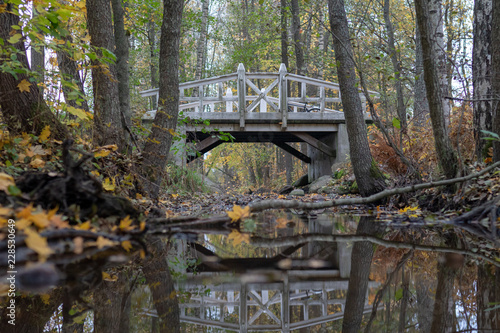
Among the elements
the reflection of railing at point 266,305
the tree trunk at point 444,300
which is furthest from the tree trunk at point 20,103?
the tree trunk at point 444,300

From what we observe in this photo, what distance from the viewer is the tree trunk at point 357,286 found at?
3.86 ft

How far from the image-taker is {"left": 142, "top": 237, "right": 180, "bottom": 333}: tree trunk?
114 cm

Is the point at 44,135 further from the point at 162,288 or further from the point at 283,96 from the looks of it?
Answer: the point at 283,96

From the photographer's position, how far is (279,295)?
1.41m

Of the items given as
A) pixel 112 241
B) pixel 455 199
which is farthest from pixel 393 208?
pixel 112 241

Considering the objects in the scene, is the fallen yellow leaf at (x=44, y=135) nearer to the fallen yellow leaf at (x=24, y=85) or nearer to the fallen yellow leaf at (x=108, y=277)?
the fallen yellow leaf at (x=24, y=85)

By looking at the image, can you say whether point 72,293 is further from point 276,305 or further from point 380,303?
point 380,303

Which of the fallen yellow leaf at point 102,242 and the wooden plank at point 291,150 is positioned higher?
the wooden plank at point 291,150

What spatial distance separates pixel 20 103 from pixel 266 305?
311 centimetres

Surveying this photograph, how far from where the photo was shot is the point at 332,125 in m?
11.9

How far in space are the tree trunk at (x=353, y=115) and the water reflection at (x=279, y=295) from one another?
3.72 metres

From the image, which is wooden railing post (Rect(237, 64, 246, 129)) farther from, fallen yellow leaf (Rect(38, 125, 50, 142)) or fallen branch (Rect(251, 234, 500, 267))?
A: fallen branch (Rect(251, 234, 500, 267))

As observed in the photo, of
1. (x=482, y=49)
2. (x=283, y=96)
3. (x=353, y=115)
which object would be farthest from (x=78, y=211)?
(x=283, y=96)

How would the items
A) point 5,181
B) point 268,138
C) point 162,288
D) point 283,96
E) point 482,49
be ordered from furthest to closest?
1. point 268,138
2. point 283,96
3. point 482,49
4. point 5,181
5. point 162,288
